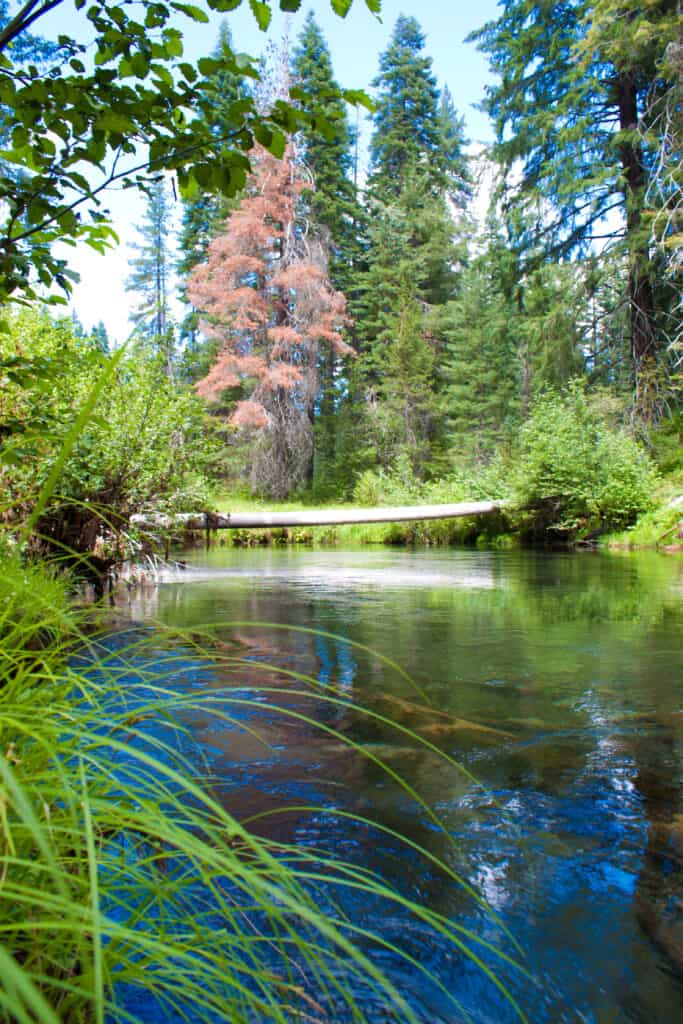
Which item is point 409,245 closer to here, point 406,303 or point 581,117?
point 406,303

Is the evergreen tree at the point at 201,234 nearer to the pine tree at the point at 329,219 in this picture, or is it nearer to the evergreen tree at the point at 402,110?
the pine tree at the point at 329,219

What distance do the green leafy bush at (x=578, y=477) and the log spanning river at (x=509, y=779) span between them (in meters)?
8.13

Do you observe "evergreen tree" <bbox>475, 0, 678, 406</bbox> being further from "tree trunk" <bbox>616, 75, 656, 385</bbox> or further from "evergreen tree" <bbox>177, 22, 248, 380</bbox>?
"evergreen tree" <bbox>177, 22, 248, 380</bbox>

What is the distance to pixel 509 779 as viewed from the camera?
2.40 metres

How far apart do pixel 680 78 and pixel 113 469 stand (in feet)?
42.3

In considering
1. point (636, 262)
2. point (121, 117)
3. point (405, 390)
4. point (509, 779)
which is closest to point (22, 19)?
A: point (121, 117)

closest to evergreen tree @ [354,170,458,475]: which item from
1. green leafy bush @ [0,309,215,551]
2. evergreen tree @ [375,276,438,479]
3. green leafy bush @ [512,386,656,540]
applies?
evergreen tree @ [375,276,438,479]

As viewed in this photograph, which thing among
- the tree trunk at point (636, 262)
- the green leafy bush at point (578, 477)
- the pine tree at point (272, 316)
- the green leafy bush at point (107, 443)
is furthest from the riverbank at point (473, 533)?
the green leafy bush at point (107, 443)

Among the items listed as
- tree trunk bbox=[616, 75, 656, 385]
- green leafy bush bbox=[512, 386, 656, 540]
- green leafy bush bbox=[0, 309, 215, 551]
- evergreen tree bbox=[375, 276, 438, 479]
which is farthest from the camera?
evergreen tree bbox=[375, 276, 438, 479]

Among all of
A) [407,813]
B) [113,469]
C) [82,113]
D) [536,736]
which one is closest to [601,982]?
[407,813]

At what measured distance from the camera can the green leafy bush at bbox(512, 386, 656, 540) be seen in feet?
44.6

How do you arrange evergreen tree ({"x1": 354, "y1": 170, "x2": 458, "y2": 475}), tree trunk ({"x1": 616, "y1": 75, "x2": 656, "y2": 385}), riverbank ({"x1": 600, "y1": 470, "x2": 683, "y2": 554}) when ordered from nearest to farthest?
riverbank ({"x1": 600, "y1": 470, "x2": 683, "y2": 554}), tree trunk ({"x1": 616, "y1": 75, "x2": 656, "y2": 385}), evergreen tree ({"x1": 354, "y1": 170, "x2": 458, "y2": 475})

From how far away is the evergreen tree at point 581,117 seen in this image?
47.9 ft

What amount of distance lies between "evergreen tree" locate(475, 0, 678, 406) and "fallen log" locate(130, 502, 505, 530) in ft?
19.5
